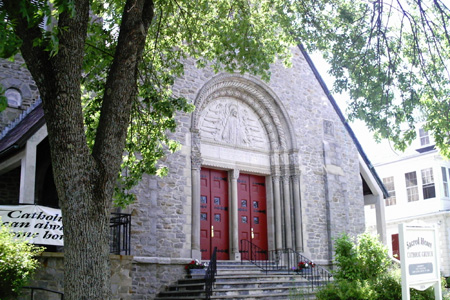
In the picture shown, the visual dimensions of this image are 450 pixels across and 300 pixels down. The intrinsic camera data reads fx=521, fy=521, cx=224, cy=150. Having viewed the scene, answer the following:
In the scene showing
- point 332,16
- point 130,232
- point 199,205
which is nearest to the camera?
point 332,16

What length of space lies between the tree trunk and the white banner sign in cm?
444

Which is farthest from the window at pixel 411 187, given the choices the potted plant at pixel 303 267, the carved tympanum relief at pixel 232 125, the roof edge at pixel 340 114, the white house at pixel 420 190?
the potted plant at pixel 303 267

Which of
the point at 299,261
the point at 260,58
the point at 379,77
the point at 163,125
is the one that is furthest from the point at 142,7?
the point at 299,261

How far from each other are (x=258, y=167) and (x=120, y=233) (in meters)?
5.59

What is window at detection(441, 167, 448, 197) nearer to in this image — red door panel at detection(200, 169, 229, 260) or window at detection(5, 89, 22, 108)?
red door panel at detection(200, 169, 229, 260)

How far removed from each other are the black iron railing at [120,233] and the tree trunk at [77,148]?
5445mm

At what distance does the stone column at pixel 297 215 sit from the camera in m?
15.9

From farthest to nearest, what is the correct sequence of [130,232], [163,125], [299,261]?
[299,261], [130,232], [163,125]

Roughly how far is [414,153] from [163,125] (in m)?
20.4

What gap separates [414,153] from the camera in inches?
1061

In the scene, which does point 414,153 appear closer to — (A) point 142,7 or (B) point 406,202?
(B) point 406,202

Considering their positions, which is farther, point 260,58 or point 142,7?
point 260,58

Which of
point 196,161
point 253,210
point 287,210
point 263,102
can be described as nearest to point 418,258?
point 196,161

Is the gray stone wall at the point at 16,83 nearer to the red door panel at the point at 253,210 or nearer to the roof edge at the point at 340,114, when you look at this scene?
the red door panel at the point at 253,210
